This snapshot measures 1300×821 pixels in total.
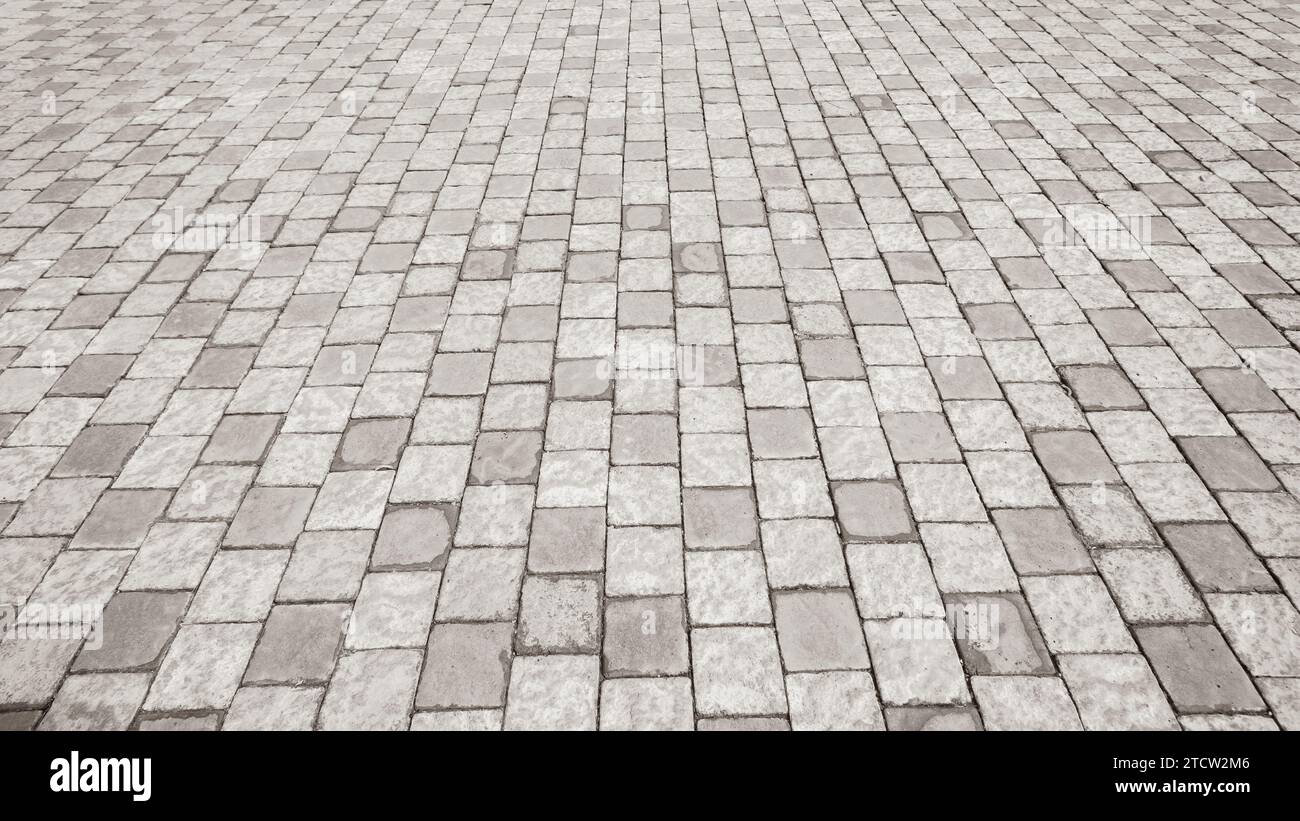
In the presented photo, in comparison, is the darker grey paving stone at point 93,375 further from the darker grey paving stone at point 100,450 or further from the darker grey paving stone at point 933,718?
the darker grey paving stone at point 933,718

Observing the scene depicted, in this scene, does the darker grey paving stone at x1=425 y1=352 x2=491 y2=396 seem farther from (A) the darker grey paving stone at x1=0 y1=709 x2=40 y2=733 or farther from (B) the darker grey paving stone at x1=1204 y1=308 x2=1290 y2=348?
(B) the darker grey paving stone at x1=1204 y1=308 x2=1290 y2=348

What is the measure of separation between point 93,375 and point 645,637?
147 inches

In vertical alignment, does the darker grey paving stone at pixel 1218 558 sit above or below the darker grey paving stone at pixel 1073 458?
below

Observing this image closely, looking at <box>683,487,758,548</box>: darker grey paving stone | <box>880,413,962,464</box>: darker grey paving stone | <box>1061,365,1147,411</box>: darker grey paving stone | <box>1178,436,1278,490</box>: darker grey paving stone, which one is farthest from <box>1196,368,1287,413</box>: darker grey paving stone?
<box>683,487,758,548</box>: darker grey paving stone

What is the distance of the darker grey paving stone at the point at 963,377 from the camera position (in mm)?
4398

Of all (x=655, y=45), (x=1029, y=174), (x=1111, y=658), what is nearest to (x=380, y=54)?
(x=655, y=45)

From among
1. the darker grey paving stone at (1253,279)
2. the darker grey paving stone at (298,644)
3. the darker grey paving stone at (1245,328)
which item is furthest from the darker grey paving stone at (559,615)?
the darker grey paving stone at (1253,279)

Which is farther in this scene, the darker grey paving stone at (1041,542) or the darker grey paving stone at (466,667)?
the darker grey paving stone at (1041,542)

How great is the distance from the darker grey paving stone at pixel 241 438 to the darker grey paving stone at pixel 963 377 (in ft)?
12.2

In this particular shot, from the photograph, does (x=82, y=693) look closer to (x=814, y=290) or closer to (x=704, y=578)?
(x=704, y=578)

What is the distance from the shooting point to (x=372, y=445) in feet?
13.7

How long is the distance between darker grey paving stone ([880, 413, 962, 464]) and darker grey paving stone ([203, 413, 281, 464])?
333 cm

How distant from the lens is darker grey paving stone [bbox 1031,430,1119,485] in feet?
12.8

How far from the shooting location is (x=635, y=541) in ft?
12.0
